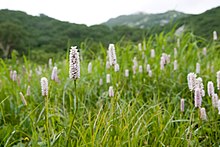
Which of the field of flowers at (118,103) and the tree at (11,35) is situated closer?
the field of flowers at (118,103)

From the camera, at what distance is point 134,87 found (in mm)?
3641

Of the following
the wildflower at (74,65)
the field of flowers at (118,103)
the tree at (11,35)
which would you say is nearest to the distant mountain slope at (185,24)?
the field of flowers at (118,103)

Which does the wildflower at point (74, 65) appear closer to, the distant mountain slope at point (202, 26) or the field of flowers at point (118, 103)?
the field of flowers at point (118, 103)

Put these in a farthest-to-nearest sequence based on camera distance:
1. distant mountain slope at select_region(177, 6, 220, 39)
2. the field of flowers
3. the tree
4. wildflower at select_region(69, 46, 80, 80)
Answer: the tree → distant mountain slope at select_region(177, 6, 220, 39) → the field of flowers → wildflower at select_region(69, 46, 80, 80)

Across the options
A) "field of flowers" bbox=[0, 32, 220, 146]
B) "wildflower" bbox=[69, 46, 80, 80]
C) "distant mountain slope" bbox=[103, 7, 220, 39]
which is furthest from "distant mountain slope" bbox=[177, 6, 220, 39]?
"wildflower" bbox=[69, 46, 80, 80]

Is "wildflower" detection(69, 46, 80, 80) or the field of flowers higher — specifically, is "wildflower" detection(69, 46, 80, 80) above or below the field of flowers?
above

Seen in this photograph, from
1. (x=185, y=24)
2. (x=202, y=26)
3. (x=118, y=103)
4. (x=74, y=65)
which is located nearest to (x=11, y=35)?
(x=202, y=26)

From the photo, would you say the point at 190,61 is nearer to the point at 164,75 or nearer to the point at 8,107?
the point at 164,75

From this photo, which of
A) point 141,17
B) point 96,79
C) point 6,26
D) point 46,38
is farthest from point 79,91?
point 141,17

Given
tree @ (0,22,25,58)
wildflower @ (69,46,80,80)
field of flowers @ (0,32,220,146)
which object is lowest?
field of flowers @ (0,32,220,146)

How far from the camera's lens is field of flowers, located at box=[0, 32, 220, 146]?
1.94 m

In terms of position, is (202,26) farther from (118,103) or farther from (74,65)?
(74,65)

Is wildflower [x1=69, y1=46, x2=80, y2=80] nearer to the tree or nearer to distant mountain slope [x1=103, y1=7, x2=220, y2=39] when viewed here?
distant mountain slope [x1=103, y1=7, x2=220, y2=39]

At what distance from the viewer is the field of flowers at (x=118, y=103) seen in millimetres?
1938
